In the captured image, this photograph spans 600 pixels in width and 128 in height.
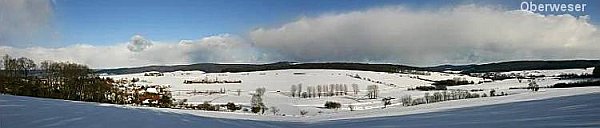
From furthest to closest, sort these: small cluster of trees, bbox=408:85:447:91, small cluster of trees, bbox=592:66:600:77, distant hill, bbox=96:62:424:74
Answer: distant hill, bbox=96:62:424:74
small cluster of trees, bbox=408:85:447:91
small cluster of trees, bbox=592:66:600:77

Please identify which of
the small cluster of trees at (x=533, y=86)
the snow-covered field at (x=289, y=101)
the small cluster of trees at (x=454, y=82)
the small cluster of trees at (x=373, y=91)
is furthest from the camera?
the small cluster of trees at (x=373, y=91)

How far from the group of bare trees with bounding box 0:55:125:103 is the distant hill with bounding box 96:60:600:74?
276 millimetres

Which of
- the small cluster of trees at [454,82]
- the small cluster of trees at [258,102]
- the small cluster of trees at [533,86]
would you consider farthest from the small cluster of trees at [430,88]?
the small cluster of trees at [258,102]

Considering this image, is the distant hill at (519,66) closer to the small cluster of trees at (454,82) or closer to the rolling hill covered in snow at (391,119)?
the small cluster of trees at (454,82)

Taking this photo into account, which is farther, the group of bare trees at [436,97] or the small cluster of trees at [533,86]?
the group of bare trees at [436,97]

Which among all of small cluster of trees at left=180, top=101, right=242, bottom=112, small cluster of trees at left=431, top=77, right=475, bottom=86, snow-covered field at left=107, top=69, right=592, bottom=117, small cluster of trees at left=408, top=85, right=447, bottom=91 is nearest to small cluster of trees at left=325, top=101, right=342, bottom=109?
snow-covered field at left=107, top=69, right=592, bottom=117

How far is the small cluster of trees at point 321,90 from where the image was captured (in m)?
7.66

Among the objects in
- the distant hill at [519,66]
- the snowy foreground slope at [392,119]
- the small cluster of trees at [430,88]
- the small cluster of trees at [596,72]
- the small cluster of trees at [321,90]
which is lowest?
the snowy foreground slope at [392,119]

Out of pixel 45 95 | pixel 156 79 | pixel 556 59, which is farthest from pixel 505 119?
pixel 45 95

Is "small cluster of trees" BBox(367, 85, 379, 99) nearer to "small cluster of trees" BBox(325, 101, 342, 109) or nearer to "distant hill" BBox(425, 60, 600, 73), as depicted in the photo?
"small cluster of trees" BBox(325, 101, 342, 109)

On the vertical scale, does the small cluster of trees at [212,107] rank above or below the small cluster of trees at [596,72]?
below

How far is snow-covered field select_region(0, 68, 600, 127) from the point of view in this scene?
478 cm

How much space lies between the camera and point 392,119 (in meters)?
5.07

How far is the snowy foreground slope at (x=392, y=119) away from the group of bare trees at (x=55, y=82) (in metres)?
2.40
